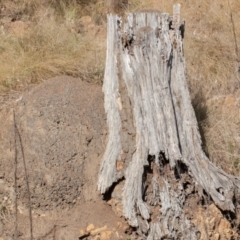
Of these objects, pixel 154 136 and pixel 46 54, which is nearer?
pixel 154 136

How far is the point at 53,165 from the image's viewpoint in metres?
3.75

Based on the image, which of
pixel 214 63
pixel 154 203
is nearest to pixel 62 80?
pixel 154 203

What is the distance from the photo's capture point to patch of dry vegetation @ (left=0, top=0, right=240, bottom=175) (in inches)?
179

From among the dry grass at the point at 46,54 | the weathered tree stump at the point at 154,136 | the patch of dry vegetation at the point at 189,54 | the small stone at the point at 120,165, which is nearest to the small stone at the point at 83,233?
the weathered tree stump at the point at 154,136

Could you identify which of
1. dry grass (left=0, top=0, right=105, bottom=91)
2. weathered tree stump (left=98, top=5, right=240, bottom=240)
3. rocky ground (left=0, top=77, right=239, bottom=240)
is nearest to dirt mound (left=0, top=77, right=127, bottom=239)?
rocky ground (left=0, top=77, right=239, bottom=240)

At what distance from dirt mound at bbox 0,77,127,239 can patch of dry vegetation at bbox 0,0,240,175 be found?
0.81 meters

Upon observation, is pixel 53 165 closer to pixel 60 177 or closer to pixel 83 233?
pixel 60 177

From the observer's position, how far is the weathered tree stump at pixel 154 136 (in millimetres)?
3479

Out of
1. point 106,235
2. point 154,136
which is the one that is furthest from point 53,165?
point 154,136

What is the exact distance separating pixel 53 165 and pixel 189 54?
2017 mm

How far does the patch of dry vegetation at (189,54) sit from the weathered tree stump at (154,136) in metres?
0.65

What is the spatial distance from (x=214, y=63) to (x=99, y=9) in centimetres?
185

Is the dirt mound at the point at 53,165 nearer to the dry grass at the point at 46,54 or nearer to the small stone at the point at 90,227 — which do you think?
the small stone at the point at 90,227

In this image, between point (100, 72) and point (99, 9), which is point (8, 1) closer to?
point (99, 9)
